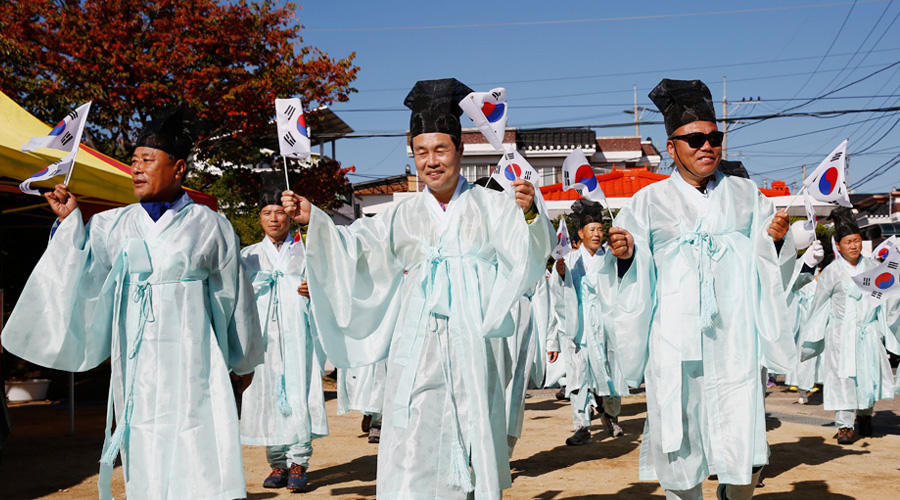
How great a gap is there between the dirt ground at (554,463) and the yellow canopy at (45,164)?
2342 mm

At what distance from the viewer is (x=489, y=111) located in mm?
4715

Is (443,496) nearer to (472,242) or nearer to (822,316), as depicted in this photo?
(472,242)

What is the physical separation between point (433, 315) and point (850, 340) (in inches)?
253

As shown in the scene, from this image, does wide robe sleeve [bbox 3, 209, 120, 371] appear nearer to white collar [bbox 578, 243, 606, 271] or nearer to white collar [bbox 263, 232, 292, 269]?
white collar [bbox 263, 232, 292, 269]

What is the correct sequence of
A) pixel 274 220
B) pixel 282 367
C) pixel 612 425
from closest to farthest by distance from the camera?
pixel 282 367
pixel 274 220
pixel 612 425

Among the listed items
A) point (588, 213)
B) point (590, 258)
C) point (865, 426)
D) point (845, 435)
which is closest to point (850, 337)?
point (865, 426)

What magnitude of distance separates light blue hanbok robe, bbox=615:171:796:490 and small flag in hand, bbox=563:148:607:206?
1948mm

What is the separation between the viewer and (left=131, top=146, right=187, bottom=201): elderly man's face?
443 cm

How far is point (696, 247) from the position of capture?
4.61 m

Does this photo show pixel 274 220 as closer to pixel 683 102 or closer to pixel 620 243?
pixel 620 243

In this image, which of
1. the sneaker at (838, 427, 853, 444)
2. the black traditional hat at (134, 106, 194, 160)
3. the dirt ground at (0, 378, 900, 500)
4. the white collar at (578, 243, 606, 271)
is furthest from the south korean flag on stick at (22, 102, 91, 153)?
the sneaker at (838, 427, 853, 444)

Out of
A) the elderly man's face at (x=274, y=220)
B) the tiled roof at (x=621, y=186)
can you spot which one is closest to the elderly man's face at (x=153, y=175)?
the elderly man's face at (x=274, y=220)

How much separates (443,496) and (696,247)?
179cm

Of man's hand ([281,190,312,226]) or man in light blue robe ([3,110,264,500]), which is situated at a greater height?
man's hand ([281,190,312,226])
